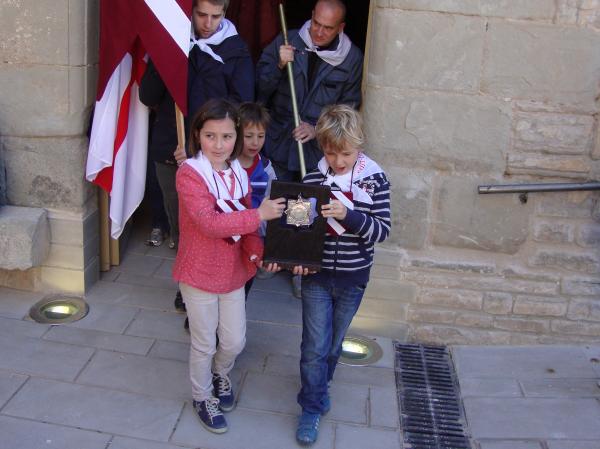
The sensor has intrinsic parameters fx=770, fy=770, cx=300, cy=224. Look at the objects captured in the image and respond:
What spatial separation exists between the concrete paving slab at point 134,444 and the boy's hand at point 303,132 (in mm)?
1701

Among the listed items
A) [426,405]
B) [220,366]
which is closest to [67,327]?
[220,366]

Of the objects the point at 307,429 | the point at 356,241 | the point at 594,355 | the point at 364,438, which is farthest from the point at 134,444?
the point at 594,355

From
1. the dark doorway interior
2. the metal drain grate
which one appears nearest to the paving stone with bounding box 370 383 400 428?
the metal drain grate

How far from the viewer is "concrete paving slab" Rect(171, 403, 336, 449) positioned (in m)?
3.27

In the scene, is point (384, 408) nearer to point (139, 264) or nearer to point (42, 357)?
point (42, 357)

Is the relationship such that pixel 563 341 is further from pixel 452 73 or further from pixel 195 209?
pixel 195 209

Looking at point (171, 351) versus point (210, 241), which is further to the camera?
point (171, 351)

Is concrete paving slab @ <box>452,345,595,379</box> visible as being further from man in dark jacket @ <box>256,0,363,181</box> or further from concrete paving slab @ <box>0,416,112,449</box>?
concrete paving slab @ <box>0,416,112,449</box>

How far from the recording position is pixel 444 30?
3805 mm

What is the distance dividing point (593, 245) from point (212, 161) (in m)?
2.15

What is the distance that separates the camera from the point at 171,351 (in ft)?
13.0

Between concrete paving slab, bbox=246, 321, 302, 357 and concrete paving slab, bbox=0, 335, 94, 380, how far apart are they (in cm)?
84

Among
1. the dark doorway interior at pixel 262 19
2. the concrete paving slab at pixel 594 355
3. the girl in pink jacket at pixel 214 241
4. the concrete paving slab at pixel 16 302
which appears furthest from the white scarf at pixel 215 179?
the dark doorway interior at pixel 262 19

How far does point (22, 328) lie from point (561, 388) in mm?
2782
